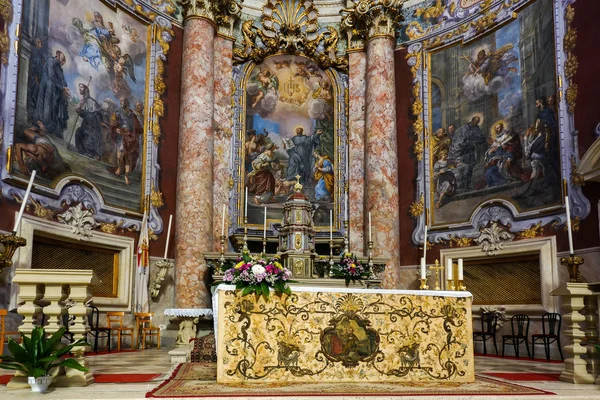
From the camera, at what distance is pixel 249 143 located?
46.8ft

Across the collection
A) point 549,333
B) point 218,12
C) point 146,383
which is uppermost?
point 218,12

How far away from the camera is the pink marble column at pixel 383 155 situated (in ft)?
43.8

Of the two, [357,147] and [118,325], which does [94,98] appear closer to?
[118,325]

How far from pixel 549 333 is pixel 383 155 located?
208 inches

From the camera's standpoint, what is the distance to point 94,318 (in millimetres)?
11109

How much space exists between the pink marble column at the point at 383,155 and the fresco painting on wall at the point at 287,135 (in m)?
1.09

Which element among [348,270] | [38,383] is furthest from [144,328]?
[38,383]

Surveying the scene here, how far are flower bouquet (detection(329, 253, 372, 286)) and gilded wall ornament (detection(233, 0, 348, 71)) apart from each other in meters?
5.53

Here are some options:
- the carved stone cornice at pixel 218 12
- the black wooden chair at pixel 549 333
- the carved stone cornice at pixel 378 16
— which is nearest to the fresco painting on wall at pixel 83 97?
the carved stone cornice at pixel 218 12

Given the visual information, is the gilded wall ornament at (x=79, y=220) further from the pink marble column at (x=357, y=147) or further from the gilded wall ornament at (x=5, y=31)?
the pink marble column at (x=357, y=147)

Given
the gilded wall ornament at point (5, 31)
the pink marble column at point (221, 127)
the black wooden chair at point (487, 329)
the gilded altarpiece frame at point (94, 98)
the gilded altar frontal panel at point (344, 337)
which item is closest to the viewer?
the gilded altar frontal panel at point (344, 337)

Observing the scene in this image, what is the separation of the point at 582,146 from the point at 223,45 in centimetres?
830

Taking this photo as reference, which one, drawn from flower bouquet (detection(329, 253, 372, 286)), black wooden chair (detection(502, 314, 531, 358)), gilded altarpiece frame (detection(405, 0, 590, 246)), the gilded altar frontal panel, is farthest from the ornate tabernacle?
the gilded altar frontal panel

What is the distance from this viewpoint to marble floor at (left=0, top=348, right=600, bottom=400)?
5219 mm
